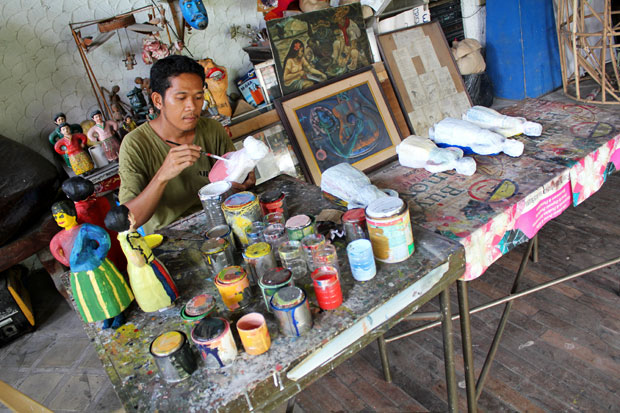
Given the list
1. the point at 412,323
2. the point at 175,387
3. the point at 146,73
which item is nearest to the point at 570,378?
the point at 412,323

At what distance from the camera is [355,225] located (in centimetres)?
119

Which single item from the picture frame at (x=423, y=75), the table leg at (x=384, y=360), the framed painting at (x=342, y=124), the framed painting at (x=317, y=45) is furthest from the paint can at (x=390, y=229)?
the picture frame at (x=423, y=75)

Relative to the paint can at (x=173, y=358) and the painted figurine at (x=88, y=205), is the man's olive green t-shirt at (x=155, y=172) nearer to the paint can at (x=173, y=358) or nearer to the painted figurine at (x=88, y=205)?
the painted figurine at (x=88, y=205)

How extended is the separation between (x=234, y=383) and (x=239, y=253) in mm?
489

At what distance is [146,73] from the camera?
3.11 m

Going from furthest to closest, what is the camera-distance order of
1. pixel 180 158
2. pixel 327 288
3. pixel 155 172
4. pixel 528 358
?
pixel 155 172
pixel 528 358
pixel 180 158
pixel 327 288

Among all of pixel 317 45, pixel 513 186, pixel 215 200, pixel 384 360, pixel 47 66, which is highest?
pixel 47 66

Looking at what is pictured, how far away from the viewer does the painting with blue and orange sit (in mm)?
2848

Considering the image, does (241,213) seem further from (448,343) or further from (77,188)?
(448,343)

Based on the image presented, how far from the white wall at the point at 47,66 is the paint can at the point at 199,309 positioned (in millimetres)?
2433

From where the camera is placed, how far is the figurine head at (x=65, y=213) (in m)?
1.05

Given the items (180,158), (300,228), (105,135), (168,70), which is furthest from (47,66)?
(300,228)

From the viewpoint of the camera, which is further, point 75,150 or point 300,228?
point 75,150

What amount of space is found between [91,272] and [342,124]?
2174 mm
